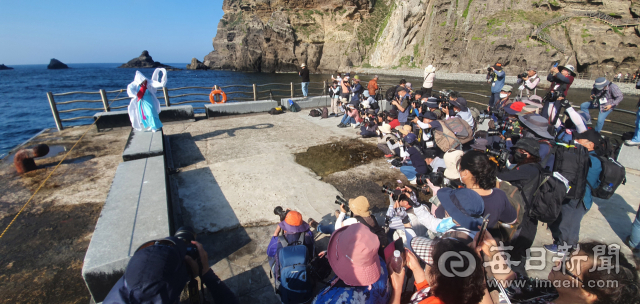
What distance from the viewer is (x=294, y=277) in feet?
8.23

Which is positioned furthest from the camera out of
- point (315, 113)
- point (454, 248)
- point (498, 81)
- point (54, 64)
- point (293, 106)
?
point (54, 64)

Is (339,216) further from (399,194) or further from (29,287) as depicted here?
(29,287)

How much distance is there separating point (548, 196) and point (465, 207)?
1.38 m

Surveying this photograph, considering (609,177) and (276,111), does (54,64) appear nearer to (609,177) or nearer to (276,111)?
(276,111)

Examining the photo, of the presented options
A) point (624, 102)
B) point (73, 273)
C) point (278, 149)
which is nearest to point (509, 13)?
point (624, 102)

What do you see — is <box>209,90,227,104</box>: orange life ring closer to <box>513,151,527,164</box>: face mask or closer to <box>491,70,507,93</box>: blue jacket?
<box>491,70,507,93</box>: blue jacket

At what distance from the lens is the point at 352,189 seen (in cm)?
501

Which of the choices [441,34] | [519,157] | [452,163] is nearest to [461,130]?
[452,163]

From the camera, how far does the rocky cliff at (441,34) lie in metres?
31.0

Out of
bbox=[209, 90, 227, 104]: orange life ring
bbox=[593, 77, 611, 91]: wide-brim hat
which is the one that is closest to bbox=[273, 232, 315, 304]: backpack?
bbox=[593, 77, 611, 91]: wide-brim hat

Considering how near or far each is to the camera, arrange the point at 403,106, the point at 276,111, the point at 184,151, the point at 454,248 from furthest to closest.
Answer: the point at 276,111 < the point at 403,106 < the point at 184,151 < the point at 454,248

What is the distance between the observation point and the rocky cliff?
30984 millimetres

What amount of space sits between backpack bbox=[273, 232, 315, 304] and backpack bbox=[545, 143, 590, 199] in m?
2.99

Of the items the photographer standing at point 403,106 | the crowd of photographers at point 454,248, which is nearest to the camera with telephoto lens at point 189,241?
the crowd of photographers at point 454,248
